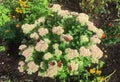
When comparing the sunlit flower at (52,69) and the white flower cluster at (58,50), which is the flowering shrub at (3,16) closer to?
the white flower cluster at (58,50)

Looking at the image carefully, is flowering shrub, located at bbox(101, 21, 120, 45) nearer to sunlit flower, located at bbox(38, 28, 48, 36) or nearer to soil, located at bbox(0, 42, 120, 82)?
soil, located at bbox(0, 42, 120, 82)

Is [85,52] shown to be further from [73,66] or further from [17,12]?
[17,12]

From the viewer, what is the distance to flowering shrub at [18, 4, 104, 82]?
6.05 metres

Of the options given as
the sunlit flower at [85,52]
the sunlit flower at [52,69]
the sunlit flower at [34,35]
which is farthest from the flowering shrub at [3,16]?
the sunlit flower at [85,52]

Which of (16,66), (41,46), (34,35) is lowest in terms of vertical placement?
(16,66)

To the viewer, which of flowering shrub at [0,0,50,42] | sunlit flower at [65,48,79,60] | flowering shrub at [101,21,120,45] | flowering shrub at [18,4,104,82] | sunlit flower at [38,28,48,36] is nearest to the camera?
sunlit flower at [65,48,79,60]

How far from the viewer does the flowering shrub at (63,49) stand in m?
6.05

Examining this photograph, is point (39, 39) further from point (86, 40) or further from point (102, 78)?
point (102, 78)

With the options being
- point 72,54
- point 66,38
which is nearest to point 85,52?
point 72,54

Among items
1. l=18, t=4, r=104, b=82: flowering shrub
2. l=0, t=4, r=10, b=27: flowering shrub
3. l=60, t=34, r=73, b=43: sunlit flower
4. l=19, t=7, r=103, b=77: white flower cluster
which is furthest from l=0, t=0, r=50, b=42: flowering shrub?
l=60, t=34, r=73, b=43: sunlit flower

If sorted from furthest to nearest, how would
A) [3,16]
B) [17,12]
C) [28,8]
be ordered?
[17,12], [28,8], [3,16]

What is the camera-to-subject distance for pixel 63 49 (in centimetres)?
621

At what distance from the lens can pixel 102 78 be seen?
21.3ft

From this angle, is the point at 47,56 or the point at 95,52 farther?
the point at 95,52
